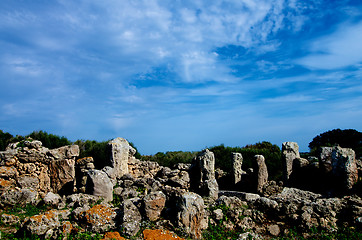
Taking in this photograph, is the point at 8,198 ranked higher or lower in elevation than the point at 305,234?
higher

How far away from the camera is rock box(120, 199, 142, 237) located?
28.8 ft

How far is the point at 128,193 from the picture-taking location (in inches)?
526

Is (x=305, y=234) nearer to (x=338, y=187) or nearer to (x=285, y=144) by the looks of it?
(x=338, y=187)

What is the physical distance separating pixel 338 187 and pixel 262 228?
24.0ft

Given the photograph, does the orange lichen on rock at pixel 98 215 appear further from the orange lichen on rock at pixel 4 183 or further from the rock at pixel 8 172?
the rock at pixel 8 172

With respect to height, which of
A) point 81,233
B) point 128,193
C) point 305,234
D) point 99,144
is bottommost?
point 305,234

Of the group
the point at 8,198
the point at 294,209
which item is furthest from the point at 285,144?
the point at 8,198

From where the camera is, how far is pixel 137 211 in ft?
32.3

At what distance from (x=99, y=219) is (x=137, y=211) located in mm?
1305

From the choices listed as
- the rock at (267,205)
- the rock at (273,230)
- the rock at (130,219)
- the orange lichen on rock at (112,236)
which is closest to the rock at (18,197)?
the rock at (130,219)

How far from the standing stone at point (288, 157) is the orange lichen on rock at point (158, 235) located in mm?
12211

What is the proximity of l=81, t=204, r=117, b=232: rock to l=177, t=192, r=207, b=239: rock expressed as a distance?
225 centimetres

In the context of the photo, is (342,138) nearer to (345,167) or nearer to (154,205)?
(345,167)

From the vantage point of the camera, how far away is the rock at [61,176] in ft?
50.6
